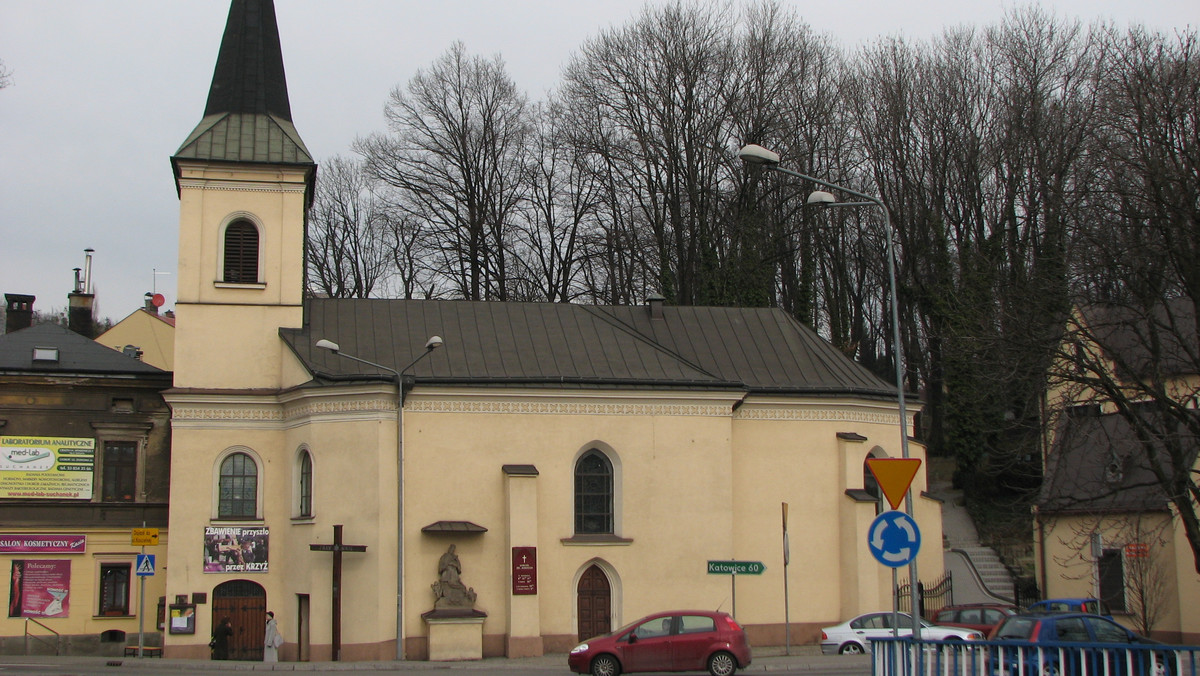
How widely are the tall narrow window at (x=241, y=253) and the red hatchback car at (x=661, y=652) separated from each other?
1439cm

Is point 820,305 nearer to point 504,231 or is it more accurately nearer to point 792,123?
point 792,123

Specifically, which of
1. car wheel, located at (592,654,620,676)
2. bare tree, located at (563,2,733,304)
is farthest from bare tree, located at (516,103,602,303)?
car wheel, located at (592,654,620,676)

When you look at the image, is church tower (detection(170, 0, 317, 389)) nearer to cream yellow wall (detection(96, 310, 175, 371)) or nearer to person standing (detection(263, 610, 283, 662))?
person standing (detection(263, 610, 283, 662))

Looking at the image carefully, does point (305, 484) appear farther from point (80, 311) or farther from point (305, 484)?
point (80, 311)

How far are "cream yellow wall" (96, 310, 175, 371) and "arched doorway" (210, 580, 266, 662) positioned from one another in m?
24.5

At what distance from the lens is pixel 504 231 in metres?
49.7

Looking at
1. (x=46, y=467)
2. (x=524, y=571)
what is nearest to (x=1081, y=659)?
(x=524, y=571)

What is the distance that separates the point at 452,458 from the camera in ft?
92.2

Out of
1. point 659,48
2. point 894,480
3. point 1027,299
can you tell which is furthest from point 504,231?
point 894,480

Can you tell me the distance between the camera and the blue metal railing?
1326cm

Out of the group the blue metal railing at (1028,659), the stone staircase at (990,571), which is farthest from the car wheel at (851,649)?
the blue metal railing at (1028,659)

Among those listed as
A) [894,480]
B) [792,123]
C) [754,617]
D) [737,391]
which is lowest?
[754,617]

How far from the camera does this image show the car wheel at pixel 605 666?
21.1 m

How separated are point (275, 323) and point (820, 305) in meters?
29.5
